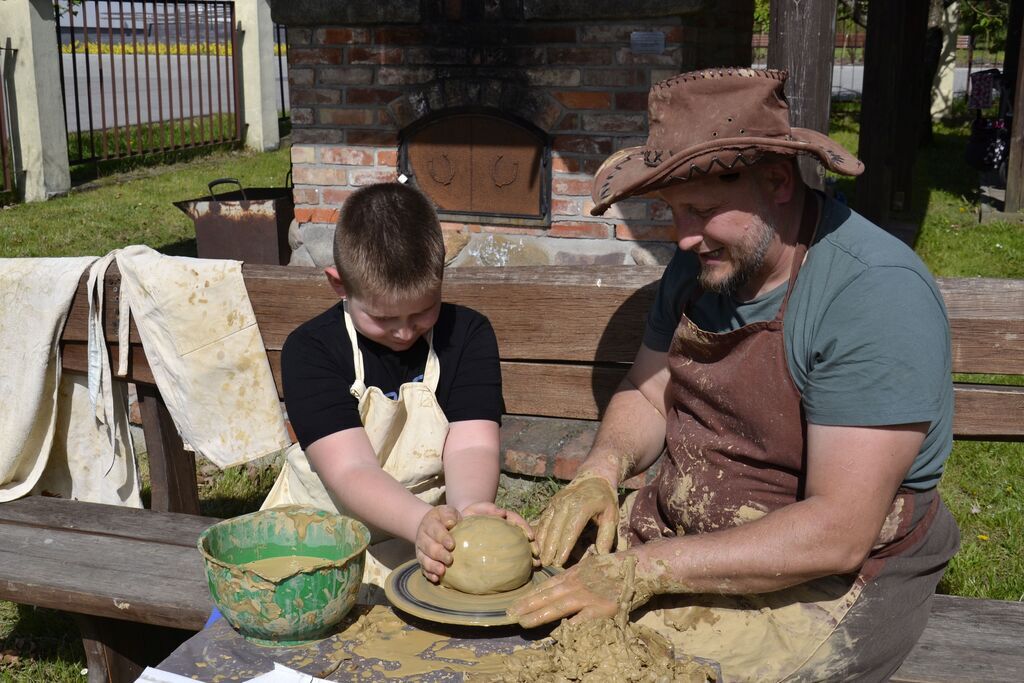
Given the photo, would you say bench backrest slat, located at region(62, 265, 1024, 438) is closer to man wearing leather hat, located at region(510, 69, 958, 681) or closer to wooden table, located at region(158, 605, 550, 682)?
man wearing leather hat, located at region(510, 69, 958, 681)

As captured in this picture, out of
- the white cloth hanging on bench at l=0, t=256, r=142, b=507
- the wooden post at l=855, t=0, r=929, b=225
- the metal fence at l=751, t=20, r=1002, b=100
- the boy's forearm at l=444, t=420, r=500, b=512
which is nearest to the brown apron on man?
the boy's forearm at l=444, t=420, r=500, b=512

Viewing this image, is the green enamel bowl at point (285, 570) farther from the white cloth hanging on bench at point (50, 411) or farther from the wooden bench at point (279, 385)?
the white cloth hanging on bench at point (50, 411)

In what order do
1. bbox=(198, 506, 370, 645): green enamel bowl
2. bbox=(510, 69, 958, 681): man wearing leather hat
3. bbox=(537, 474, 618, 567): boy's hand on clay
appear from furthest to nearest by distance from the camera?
bbox=(537, 474, 618, 567): boy's hand on clay
bbox=(510, 69, 958, 681): man wearing leather hat
bbox=(198, 506, 370, 645): green enamel bowl

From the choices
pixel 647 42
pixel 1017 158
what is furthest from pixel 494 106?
pixel 1017 158

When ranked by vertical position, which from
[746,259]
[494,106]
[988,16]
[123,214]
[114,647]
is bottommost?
[114,647]

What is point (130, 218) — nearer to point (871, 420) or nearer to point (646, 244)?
point (646, 244)

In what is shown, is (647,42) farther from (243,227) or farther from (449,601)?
(449,601)

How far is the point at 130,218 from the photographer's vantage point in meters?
9.38

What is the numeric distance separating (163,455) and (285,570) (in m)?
1.49

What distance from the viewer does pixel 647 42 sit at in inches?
209

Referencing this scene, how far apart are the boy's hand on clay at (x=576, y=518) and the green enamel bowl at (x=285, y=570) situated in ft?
1.38

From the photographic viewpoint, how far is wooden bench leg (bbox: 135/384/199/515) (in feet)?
11.1

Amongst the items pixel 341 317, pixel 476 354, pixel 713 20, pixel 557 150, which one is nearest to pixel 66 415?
pixel 341 317

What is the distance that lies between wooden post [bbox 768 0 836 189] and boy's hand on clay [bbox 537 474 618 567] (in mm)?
1726
